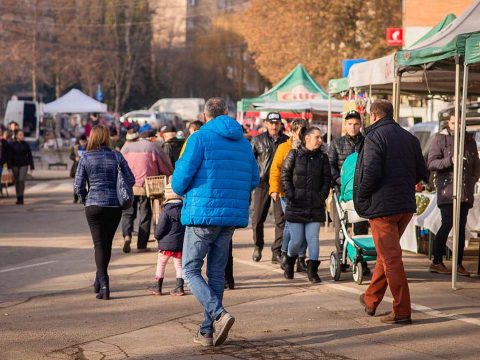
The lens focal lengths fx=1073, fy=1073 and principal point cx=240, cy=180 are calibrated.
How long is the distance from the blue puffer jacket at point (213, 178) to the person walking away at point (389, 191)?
126 centimetres

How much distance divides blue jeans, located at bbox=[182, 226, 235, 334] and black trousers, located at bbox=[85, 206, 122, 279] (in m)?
2.63

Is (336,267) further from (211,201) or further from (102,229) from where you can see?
(211,201)

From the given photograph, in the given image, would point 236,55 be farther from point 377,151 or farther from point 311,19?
point 377,151

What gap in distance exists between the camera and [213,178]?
8.24 meters

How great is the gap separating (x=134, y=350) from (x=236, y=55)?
87.3 m

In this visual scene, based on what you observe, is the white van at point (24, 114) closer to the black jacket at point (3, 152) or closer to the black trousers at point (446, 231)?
the black jacket at point (3, 152)

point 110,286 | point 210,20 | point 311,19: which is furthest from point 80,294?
point 210,20

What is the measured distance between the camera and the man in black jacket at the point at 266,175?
1356 centimetres

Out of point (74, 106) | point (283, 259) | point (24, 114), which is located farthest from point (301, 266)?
point (24, 114)

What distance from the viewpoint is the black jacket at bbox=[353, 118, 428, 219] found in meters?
9.05

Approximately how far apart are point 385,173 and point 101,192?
3.17 metres

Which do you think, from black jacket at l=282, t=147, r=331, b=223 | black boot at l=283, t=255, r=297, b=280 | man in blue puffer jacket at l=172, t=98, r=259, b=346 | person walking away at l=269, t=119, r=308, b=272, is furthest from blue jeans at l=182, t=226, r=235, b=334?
black boot at l=283, t=255, r=297, b=280

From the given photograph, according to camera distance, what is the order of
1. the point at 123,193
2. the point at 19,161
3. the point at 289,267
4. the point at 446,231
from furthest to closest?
the point at 19,161, the point at 446,231, the point at 289,267, the point at 123,193

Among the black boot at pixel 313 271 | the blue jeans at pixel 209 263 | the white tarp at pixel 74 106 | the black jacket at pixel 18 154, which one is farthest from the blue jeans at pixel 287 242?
the white tarp at pixel 74 106
